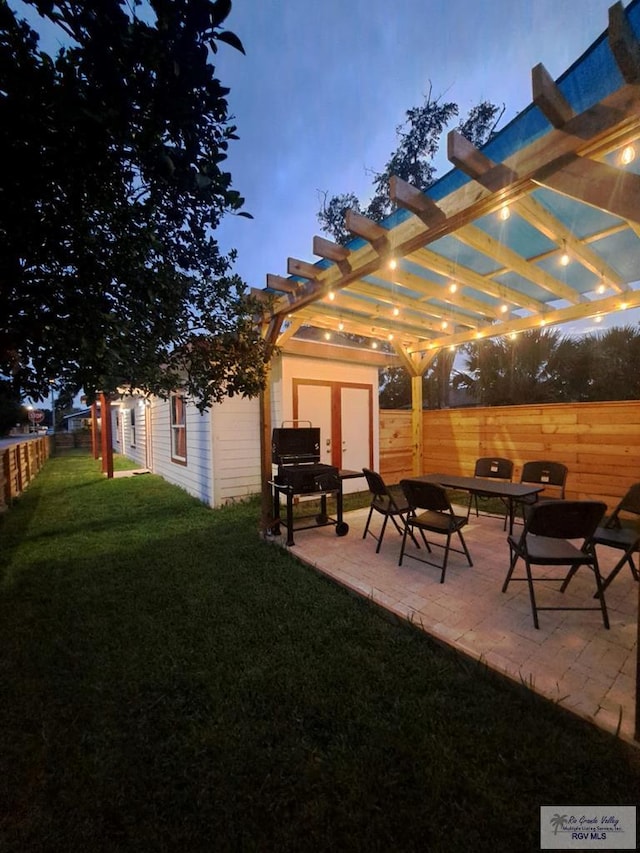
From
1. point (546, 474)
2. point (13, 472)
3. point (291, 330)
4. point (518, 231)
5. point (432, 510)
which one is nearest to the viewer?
point (518, 231)

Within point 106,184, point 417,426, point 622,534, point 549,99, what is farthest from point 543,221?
point 417,426

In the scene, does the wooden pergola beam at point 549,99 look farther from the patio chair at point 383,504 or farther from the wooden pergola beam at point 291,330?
the wooden pergola beam at point 291,330

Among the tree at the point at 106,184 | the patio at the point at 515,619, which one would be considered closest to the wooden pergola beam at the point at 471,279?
the tree at the point at 106,184

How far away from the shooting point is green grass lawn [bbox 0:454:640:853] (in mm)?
1283

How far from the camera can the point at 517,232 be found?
325 cm

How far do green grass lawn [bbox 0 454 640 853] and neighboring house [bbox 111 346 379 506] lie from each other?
3.36m

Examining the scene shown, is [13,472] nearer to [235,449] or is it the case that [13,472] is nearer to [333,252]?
[235,449]

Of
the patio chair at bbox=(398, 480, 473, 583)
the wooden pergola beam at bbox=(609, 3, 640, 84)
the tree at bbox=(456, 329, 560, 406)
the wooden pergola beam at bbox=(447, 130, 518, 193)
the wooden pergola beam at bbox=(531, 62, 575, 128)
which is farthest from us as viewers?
the tree at bbox=(456, 329, 560, 406)

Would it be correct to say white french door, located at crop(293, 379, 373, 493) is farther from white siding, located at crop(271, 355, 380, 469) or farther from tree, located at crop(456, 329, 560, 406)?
tree, located at crop(456, 329, 560, 406)

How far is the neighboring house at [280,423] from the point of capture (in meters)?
6.14

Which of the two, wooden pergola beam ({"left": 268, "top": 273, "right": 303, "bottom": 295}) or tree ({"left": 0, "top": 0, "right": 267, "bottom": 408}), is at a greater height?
wooden pergola beam ({"left": 268, "top": 273, "right": 303, "bottom": 295})

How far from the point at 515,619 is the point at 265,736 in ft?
6.22

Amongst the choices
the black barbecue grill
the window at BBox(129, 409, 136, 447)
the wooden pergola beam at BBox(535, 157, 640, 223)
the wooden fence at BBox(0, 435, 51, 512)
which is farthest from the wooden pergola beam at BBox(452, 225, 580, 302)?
the window at BBox(129, 409, 136, 447)
